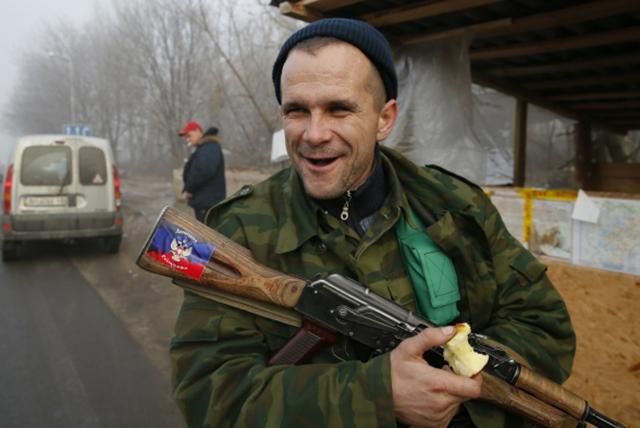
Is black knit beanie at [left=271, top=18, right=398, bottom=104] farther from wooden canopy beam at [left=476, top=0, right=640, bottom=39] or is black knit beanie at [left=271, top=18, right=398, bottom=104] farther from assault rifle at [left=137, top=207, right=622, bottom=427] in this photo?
wooden canopy beam at [left=476, top=0, right=640, bottom=39]

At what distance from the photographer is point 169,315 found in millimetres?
4660

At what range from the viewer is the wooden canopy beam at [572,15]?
8.79ft

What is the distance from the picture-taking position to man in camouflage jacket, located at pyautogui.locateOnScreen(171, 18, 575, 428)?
1061 mm

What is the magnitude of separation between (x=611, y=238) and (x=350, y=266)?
204 cm

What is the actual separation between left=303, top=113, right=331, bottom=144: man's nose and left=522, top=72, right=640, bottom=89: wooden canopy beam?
13.6ft

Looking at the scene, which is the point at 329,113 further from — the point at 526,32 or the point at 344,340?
the point at 526,32

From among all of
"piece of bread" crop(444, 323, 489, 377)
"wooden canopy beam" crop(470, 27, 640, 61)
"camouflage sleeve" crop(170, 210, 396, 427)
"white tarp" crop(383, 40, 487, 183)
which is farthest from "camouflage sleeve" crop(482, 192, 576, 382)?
"wooden canopy beam" crop(470, 27, 640, 61)

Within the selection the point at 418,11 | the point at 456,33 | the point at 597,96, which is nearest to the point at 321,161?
the point at 418,11

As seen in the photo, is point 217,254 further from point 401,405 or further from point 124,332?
point 124,332

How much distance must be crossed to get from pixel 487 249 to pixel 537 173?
1136cm

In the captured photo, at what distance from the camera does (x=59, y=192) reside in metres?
6.85

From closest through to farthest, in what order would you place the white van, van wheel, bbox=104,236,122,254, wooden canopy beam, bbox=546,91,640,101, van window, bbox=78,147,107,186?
wooden canopy beam, bbox=546,91,640,101 → the white van → van window, bbox=78,147,107,186 → van wheel, bbox=104,236,122,254

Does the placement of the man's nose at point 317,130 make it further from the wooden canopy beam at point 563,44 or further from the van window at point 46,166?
the van window at point 46,166

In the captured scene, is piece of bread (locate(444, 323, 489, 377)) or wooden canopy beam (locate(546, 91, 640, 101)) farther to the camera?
wooden canopy beam (locate(546, 91, 640, 101))
